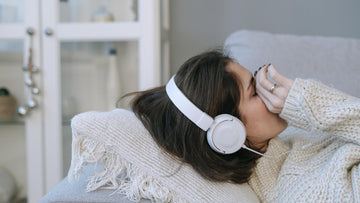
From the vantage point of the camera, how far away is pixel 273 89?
781 mm

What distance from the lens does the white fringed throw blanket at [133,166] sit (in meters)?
0.67

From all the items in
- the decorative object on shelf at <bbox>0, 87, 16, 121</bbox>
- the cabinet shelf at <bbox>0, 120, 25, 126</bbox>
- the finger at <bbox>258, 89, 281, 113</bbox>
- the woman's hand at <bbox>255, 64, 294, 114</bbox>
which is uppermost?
the woman's hand at <bbox>255, 64, 294, 114</bbox>

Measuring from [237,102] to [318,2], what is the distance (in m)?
1.14

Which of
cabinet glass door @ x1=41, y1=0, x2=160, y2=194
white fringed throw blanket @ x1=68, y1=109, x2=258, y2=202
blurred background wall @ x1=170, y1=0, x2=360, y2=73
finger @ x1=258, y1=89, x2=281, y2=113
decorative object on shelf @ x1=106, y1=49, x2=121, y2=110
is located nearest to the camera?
white fringed throw blanket @ x1=68, y1=109, x2=258, y2=202

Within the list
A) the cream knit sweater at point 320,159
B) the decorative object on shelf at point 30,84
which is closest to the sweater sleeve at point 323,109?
the cream knit sweater at point 320,159

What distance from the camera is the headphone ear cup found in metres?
0.69

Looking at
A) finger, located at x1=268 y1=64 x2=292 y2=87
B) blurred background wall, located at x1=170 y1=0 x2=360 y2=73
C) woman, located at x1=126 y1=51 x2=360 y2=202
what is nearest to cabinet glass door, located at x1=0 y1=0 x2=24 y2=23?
blurred background wall, located at x1=170 y1=0 x2=360 y2=73

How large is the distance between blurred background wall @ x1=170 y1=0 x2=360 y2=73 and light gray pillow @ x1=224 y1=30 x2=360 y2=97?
1.46ft

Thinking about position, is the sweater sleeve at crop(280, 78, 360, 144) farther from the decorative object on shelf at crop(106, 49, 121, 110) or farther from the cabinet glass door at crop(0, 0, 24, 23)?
the cabinet glass door at crop(0, 0, 24, 23)

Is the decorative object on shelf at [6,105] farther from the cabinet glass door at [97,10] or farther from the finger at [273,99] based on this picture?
the finger at [273,99]

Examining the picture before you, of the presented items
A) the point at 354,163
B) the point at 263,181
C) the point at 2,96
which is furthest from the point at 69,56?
the point at 354,163

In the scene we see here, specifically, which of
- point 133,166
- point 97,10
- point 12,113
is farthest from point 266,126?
point 12,113

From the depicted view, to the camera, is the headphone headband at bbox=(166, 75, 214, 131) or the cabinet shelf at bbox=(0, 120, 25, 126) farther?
the cabinet shelf at bbox=(0, 120, 25, 126)

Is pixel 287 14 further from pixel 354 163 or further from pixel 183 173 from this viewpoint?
pixel 183 173
